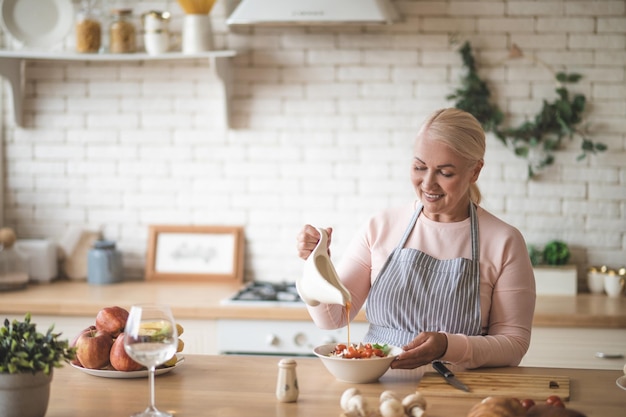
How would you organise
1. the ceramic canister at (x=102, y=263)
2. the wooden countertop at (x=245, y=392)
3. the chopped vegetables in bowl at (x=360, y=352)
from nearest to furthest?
1. the wooden countertop at (x=245, y=392)
2. the chopped vegetables in bowl at (x=360, y=352)
3. the ceramic canister at (x=102, y=263)

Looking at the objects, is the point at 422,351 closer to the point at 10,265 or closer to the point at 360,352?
the point at 360,352

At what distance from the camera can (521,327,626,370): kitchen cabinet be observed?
11.4 feet

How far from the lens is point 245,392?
2.05 metres

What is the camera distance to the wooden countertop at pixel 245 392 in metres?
1.91

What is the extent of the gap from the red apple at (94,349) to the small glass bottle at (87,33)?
2250 millimetres

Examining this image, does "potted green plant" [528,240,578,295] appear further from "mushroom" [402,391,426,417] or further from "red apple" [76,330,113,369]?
"red apple" [76,330,113,369]

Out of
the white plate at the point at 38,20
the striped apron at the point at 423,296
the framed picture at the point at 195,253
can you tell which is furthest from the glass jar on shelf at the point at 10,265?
the striped apron at the point at 423,296

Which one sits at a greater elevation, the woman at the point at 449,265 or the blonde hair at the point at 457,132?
the blonde hair at the point at 457,132

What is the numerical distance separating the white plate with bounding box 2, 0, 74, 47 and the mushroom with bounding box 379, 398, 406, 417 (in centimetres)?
304

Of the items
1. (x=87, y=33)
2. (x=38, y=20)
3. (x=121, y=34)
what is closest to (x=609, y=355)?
(x=121, y=34)

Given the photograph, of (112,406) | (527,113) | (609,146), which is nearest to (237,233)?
(527,113)

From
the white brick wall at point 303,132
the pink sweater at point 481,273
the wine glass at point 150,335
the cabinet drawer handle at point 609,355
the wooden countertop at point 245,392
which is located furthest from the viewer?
the white brick wall at point 303,132

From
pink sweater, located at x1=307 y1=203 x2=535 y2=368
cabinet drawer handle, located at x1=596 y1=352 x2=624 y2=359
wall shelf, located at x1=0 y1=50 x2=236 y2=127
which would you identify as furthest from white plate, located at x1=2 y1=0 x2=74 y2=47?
cabinet drawer handle, located at x1=596 y1=352 x2=624 y2=359

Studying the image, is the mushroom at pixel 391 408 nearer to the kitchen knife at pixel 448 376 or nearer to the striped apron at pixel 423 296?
the kitchen knife at pixel 448 376
